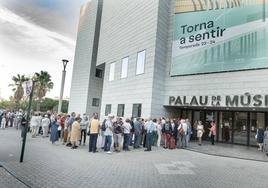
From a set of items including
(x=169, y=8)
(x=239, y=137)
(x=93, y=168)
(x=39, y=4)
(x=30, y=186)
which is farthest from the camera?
(x=169, y=8)

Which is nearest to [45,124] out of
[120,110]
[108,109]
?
[120,110]

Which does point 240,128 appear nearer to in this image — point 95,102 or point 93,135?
point 93,135

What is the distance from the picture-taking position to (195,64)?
18797 mm

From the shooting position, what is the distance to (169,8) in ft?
69.2

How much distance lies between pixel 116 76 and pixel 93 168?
17.0 meters

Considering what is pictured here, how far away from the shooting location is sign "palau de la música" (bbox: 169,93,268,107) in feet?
50.3

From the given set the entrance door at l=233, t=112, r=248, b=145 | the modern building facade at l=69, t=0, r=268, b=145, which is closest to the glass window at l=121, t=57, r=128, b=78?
the modern building facade at l=69, t=0, r=268, b=145

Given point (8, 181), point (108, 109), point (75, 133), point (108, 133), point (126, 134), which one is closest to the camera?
point (8, 181)

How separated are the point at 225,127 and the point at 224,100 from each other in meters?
3.87

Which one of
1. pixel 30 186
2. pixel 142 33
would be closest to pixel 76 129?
pixel 30 186

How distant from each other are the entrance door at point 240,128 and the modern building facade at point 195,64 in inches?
2.8

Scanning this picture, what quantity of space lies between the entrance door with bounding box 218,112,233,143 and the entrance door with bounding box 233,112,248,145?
398mm

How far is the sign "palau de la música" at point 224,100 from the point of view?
15.3 meters

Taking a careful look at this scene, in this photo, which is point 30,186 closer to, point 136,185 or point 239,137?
point 136,185
